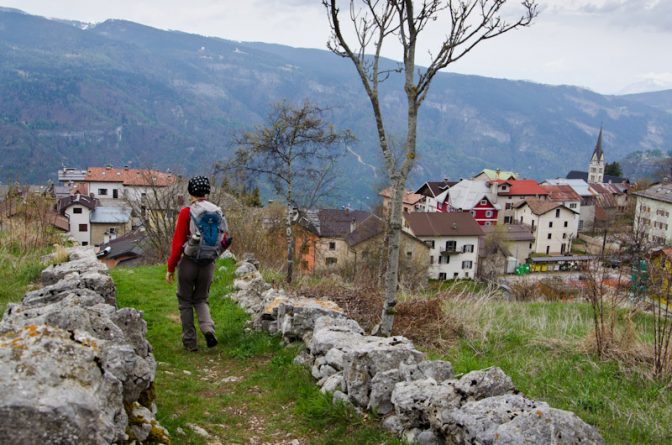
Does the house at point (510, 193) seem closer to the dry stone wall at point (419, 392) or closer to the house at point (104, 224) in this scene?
the house at point (104, 224)

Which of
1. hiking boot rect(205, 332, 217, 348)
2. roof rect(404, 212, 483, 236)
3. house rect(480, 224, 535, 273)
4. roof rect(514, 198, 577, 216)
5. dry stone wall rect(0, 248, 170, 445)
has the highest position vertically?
dry stone wall rect(0, 248, 170, 445)

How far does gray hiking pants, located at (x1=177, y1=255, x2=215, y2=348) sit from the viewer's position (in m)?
6.79

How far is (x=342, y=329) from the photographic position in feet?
21.6

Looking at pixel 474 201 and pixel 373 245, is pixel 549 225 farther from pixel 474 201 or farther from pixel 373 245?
pixel 373 245

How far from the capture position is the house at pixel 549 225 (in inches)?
2830

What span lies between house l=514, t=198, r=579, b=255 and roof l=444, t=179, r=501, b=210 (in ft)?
14.8

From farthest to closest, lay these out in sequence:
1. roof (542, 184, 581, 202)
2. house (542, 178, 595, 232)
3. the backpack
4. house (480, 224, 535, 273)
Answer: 1. house (542, 178, 595, 232)
2. roof (542, 184, 581, 202)
3. house (480, 224, 535, 273)
4. the backpack

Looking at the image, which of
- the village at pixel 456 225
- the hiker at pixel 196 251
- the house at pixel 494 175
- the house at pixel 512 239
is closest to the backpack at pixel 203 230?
the hiker at pixel 196 251

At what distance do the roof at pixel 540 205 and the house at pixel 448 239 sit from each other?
59.0 feet

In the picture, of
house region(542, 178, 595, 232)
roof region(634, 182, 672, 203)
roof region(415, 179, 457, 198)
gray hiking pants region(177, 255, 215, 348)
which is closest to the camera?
gray hiking pants region(177, 255, 215, 348)

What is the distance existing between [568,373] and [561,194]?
275ft

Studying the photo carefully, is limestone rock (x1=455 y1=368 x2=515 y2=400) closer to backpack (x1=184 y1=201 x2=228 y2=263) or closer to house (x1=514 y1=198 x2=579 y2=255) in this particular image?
backpack (x1=184 y1=201 x2=228 y2=263)

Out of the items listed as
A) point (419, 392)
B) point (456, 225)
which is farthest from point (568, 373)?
point (456, 225)

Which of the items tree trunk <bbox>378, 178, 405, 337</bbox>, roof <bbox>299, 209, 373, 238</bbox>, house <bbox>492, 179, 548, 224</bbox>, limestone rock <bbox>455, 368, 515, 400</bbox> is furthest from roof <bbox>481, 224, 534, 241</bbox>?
limestone rock <bbox>455, 368, 515, 400</bbox>
